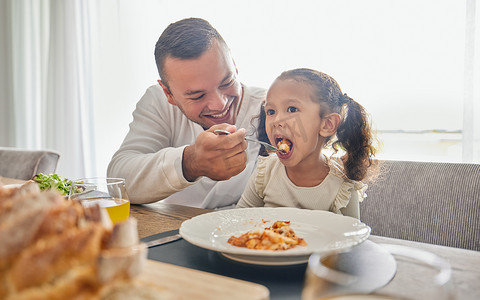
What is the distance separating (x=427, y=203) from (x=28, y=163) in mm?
1890

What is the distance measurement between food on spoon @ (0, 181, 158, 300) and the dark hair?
1240 millimetres

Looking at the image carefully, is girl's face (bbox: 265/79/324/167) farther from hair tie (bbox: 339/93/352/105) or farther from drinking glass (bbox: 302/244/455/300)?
drinking glass (bbox: 302/244/455/300)

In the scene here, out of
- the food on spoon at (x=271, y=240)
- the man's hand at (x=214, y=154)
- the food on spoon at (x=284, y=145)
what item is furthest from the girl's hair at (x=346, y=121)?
the food on spoon at (x=271, y=240)

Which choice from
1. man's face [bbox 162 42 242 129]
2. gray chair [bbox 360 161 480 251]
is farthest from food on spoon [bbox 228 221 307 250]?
man's face [bbox 162 42 242 129]

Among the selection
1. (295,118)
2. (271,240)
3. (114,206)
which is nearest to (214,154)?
(295,118)

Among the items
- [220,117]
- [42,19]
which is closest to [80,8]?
[42,19]

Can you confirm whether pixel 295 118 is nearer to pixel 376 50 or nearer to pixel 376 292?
pixel 376 292

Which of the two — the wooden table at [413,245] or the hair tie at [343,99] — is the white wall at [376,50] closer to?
the hair tie at [343,99]

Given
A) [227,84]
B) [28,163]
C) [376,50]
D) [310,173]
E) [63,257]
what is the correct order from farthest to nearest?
[376,50] → [28,163] → [227,84] → [310,173] → [63,257]

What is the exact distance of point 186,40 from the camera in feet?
4.99

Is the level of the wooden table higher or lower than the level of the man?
lower

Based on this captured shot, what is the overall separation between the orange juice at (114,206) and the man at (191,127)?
1.56 ft

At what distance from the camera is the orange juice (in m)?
0.75

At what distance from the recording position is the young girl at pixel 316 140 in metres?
1.18
